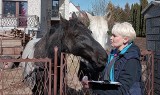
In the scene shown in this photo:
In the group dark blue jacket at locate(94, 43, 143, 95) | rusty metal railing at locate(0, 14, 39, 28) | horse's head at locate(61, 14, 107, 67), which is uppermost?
rusty metal railing at locate(0, 14, 39, 28)

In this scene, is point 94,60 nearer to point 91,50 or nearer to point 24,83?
point 91,50

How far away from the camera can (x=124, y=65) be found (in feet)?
8.44

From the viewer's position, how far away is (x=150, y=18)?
18.4ft

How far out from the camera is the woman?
255cm

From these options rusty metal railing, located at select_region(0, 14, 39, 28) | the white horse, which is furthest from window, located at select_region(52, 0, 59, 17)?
the white horse

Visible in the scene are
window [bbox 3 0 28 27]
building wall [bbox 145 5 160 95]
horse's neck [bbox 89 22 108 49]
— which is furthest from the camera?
window [bbox 3 0 28 27]

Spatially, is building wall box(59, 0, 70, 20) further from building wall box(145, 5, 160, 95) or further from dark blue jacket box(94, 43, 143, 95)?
dark blue jacket box(94, 43, 143, 95)

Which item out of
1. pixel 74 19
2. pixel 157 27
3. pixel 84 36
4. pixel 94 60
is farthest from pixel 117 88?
pixel 157 27

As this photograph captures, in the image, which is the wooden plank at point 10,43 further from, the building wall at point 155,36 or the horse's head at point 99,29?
the building wall at point 155,36

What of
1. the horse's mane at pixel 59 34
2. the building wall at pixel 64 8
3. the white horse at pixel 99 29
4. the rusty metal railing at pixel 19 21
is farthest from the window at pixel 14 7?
the horse's mane at pixel 59 34

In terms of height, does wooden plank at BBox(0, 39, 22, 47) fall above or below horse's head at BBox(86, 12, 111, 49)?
below

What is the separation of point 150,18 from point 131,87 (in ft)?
10.6

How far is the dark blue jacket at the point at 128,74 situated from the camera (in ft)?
8.35

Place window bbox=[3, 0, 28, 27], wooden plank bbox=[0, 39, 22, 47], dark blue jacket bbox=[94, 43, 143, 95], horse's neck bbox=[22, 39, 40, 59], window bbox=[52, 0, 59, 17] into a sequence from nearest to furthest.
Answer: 1. dark blue jacket bbox=[94, 43, 143, 95]
2. horse's neck bbox=[22, 39, 40, 59]
3. wooden plank bbox=[0, 39, 22, 47]
4. window bbox=[3, 0, 28, 27]
5. window bbox=[52, 0, 59, 17]
